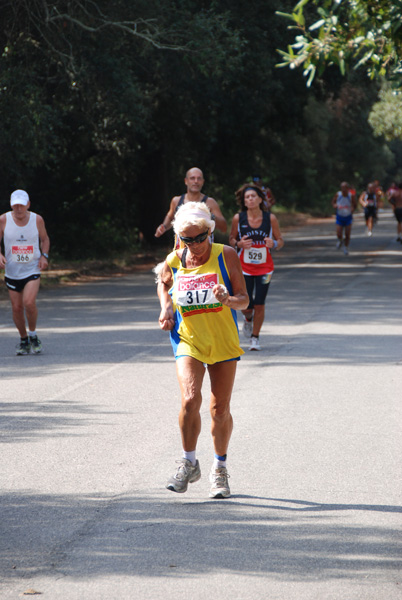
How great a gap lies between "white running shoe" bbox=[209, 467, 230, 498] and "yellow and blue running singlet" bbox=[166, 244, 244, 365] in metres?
0.65

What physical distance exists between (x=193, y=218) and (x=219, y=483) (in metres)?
1.54

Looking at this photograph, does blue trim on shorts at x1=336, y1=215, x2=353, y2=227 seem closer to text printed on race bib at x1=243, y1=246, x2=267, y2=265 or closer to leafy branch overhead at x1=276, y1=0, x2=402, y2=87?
text printed on race bib at x1=243, y1=246, x2=267, y2=265

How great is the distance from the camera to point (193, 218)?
17.9 ft

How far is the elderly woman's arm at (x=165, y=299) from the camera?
5594mm

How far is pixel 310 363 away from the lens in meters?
10.2

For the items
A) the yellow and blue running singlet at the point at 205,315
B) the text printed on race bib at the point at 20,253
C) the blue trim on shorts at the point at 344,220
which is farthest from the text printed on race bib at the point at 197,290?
the blue trim on shorts at the point at 344,220

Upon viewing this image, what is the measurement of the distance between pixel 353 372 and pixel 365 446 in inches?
119

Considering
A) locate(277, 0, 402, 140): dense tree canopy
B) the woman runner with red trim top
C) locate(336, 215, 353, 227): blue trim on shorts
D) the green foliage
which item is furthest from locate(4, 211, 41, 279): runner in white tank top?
the green foliage

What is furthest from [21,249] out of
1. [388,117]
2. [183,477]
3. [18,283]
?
[388,117]

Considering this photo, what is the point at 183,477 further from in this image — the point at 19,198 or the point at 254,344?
the point at 19,198

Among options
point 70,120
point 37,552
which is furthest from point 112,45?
point 37,552

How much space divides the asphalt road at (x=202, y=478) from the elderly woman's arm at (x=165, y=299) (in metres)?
1.00

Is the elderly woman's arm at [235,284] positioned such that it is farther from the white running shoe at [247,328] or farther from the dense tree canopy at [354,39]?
the white running shoe at [247,328]

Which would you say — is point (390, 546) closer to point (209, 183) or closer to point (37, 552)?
point (37, 552)
